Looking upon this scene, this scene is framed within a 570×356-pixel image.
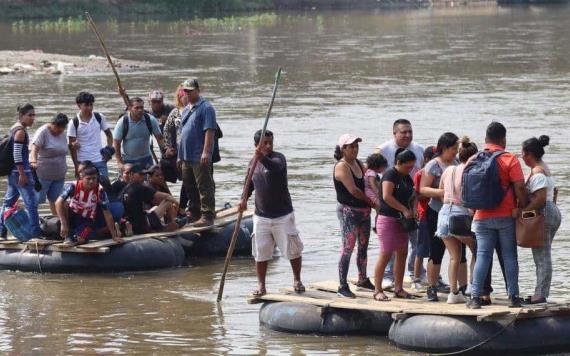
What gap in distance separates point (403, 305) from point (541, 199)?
1.41 m

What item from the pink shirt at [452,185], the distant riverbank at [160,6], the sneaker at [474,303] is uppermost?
the pink shirt at [452,185]

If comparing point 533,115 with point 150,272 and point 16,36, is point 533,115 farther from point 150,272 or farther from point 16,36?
point 16,36

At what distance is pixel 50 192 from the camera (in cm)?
1616

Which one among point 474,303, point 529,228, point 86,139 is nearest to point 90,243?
point 86,139

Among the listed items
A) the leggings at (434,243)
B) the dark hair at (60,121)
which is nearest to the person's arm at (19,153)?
the dark hair at (60,121)

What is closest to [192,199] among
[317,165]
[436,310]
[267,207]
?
[267,207]

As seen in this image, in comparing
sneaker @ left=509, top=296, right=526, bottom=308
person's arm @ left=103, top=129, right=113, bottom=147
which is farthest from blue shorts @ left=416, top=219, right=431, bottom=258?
person's arm @ left=103, top=129, right=113, bottom=147

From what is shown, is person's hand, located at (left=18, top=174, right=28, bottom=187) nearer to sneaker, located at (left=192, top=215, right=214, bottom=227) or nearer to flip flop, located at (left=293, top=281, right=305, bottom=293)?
sneaker, located at (left=192, top=215, right=214, bottom=227)

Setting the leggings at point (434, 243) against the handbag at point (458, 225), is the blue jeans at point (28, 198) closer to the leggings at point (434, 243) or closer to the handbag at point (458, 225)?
the leggings at point (434, 243)

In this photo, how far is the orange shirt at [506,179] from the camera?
11.5m

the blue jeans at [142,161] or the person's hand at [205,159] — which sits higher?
the person's hand at [205,159]

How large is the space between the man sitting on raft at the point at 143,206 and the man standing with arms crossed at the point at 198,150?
310 mm

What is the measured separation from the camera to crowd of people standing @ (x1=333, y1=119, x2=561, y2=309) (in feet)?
38.1

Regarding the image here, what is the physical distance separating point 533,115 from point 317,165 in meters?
8.05
